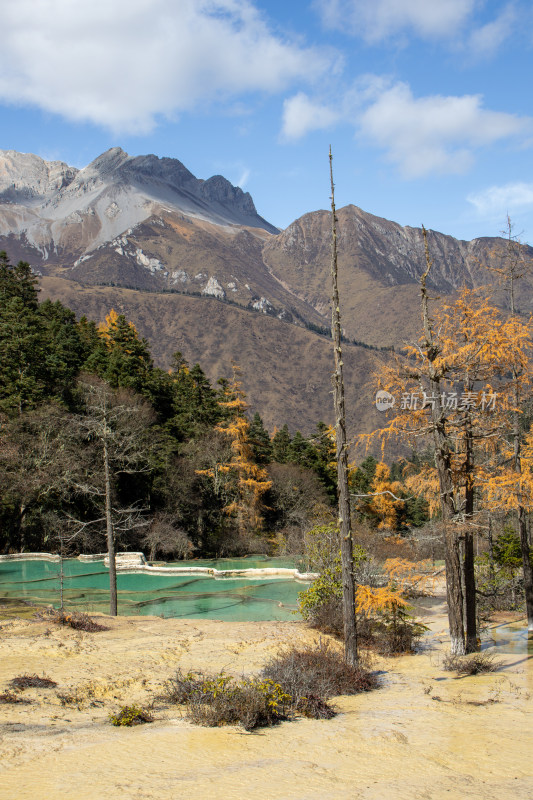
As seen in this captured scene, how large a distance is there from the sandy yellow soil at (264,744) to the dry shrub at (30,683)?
6.8 inches

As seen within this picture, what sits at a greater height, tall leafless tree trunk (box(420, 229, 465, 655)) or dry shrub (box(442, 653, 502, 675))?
tall leafless tree trunk (box(420, 229, 465, 655))

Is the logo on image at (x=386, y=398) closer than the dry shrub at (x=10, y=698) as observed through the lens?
No

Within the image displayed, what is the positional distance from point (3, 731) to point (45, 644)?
17.7 feet

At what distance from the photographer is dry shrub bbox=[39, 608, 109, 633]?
13.1 m

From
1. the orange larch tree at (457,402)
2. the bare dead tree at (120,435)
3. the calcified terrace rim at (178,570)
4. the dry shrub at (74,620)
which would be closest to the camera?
the orange larch tree at (457,402)

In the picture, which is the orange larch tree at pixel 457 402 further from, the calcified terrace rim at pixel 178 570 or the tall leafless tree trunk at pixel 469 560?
the calcified terrace rim at pixel 178 570

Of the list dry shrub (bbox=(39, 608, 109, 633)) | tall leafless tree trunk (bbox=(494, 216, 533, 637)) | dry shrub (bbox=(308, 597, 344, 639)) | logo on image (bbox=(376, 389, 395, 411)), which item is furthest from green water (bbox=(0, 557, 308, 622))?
logo on image (bbox=(376, 389, 395, 411))

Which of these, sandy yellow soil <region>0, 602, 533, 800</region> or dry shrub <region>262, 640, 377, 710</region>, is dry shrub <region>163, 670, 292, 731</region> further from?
dry shrub <region>262, 640, 377, 710</region>

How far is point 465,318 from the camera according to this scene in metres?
12.1

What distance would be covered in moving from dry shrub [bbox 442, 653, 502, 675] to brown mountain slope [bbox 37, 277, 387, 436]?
148 metres

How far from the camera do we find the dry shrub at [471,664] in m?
9.91

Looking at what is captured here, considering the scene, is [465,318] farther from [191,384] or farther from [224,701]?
[191,384]

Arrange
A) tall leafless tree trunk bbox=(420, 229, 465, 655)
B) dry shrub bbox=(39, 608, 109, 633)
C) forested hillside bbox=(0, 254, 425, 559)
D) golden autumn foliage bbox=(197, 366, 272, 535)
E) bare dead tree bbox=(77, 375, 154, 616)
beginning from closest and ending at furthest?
tall leafless tree trunk bbox=(420, 229, 465, 655), dry shrub bbox=(39, 608, 109, 633), bare dead tree bbox=(77, 375, 154, 616), forested hillside bbox=(0, 254, 425, 559), golden autumn foliage bbox=(197, 366, 272, 535)

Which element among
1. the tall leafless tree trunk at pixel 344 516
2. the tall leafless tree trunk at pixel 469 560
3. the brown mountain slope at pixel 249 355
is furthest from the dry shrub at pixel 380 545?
the brown mountain slope at pixel 249 355
